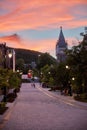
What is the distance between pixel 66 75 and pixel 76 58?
25189 mm

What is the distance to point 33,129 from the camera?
2298cm

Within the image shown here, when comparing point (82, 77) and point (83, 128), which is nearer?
point (83, 128)

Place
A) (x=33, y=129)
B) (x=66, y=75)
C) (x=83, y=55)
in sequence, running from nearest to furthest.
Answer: (x=33, y=129) → (x=83, y=55) → (x=66, y=75)

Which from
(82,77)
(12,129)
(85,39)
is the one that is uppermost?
(85,39)

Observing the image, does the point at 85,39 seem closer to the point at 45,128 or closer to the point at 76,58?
the point at 76,58

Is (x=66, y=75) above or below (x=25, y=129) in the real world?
above

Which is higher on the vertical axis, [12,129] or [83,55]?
[83,55]

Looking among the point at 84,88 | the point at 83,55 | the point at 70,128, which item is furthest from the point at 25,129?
the point at 84,88

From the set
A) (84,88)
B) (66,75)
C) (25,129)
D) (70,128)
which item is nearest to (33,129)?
(25,129)

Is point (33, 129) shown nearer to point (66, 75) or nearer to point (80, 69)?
point (80, 69)

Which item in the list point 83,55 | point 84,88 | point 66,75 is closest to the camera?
point 83,55

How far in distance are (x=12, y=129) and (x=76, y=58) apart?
46.5 meters

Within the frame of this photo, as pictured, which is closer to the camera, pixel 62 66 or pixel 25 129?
pixel 25 129

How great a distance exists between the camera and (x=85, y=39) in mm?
68562
